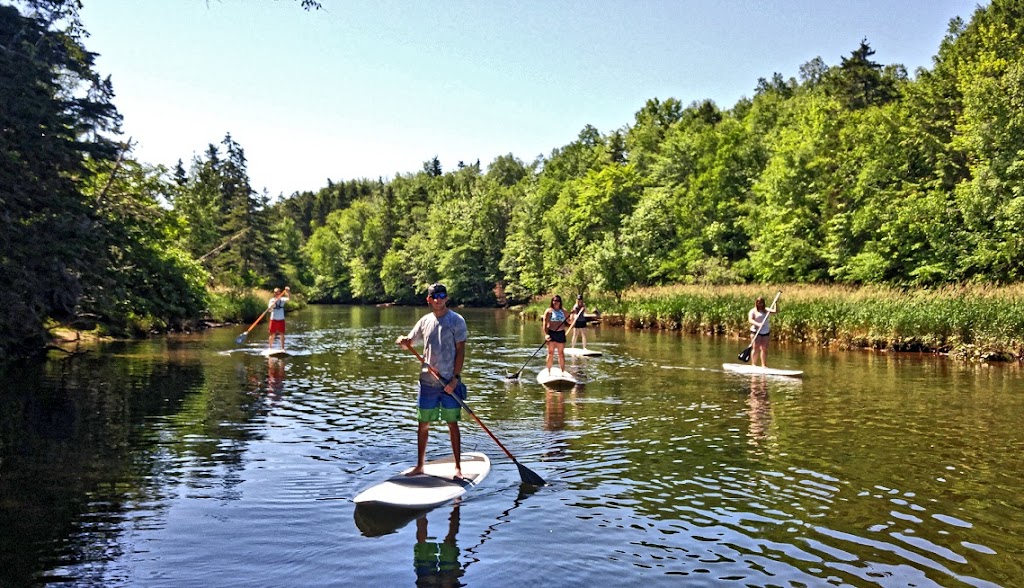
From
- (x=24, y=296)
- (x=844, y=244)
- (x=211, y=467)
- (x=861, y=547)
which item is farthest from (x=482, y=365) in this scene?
(x=844, y=244)

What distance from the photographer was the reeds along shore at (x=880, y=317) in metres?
24.9

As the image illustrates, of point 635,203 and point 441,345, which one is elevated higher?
point 635,203

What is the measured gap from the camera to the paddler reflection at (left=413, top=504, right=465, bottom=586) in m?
6.47

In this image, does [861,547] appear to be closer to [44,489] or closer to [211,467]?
[211,467]

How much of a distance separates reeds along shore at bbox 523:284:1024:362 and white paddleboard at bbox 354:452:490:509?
21.3m

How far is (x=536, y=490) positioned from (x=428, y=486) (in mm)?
1317

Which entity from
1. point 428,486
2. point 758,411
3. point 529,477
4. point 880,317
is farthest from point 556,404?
point 880,317

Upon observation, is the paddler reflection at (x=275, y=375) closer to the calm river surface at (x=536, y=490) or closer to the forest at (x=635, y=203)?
the calm river surface at (x=536, y=490)

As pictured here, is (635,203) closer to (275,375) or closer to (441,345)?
(275,375)

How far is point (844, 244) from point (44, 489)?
45.1m

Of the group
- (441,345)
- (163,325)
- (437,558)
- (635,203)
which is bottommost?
(437,558)

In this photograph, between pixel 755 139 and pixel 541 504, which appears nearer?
pixel 541 504

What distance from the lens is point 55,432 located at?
12.4 m

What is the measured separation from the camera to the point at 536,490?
30.4 feet
